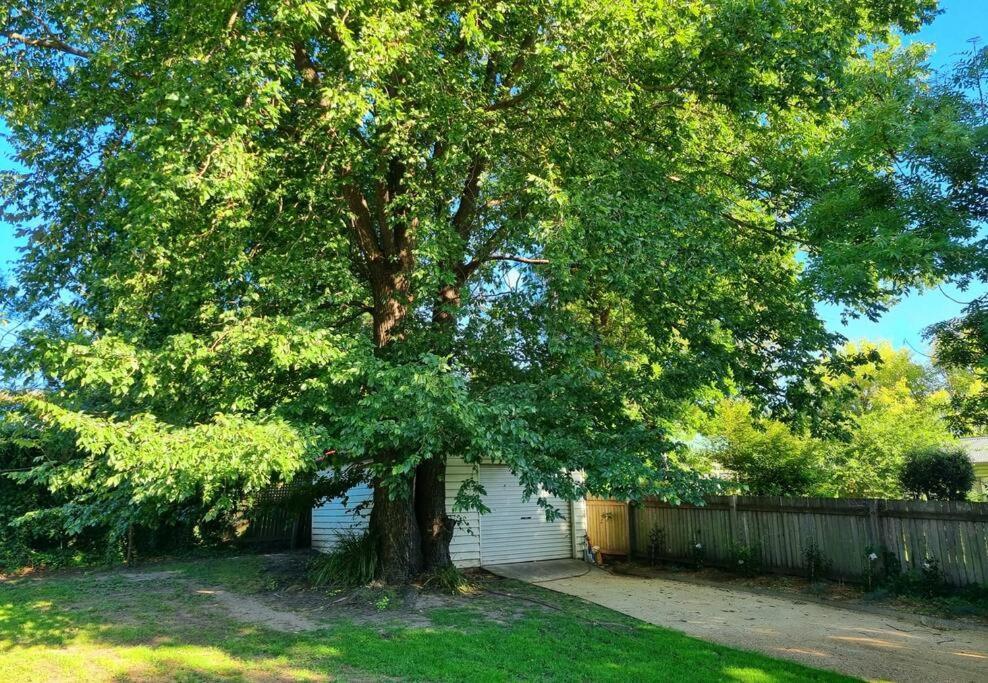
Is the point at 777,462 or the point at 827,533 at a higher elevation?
the point at 777,462

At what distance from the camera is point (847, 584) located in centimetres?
973

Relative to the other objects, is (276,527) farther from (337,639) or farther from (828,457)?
(828,457)

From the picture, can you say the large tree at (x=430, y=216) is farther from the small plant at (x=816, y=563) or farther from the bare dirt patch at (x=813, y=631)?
the small plant at (x=816, y=563)

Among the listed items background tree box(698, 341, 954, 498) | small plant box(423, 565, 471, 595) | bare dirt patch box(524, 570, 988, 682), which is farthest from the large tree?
background tree box(698, 341, 954, 498)

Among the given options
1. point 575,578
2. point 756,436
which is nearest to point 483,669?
point 575,578

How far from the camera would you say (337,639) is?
7.03m

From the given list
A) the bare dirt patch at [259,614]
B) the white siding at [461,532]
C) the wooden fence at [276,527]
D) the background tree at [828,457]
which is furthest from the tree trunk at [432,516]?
the wooden fence at [276,527]

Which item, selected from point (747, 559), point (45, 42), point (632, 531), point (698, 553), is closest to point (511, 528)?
point (632, 531)

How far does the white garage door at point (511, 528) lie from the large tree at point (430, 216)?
336cm

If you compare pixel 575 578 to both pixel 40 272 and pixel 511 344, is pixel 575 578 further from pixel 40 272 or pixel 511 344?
pixel 40 272

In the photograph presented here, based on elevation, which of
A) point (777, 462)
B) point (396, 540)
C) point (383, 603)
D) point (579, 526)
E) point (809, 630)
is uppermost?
point (777, 462)

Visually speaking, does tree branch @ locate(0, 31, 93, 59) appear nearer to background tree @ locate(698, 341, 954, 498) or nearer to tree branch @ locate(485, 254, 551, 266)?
tree branch @ locate(485, 254, 551, 266)

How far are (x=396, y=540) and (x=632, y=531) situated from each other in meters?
5.83

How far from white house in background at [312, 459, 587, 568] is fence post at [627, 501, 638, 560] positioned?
41.1 inches
